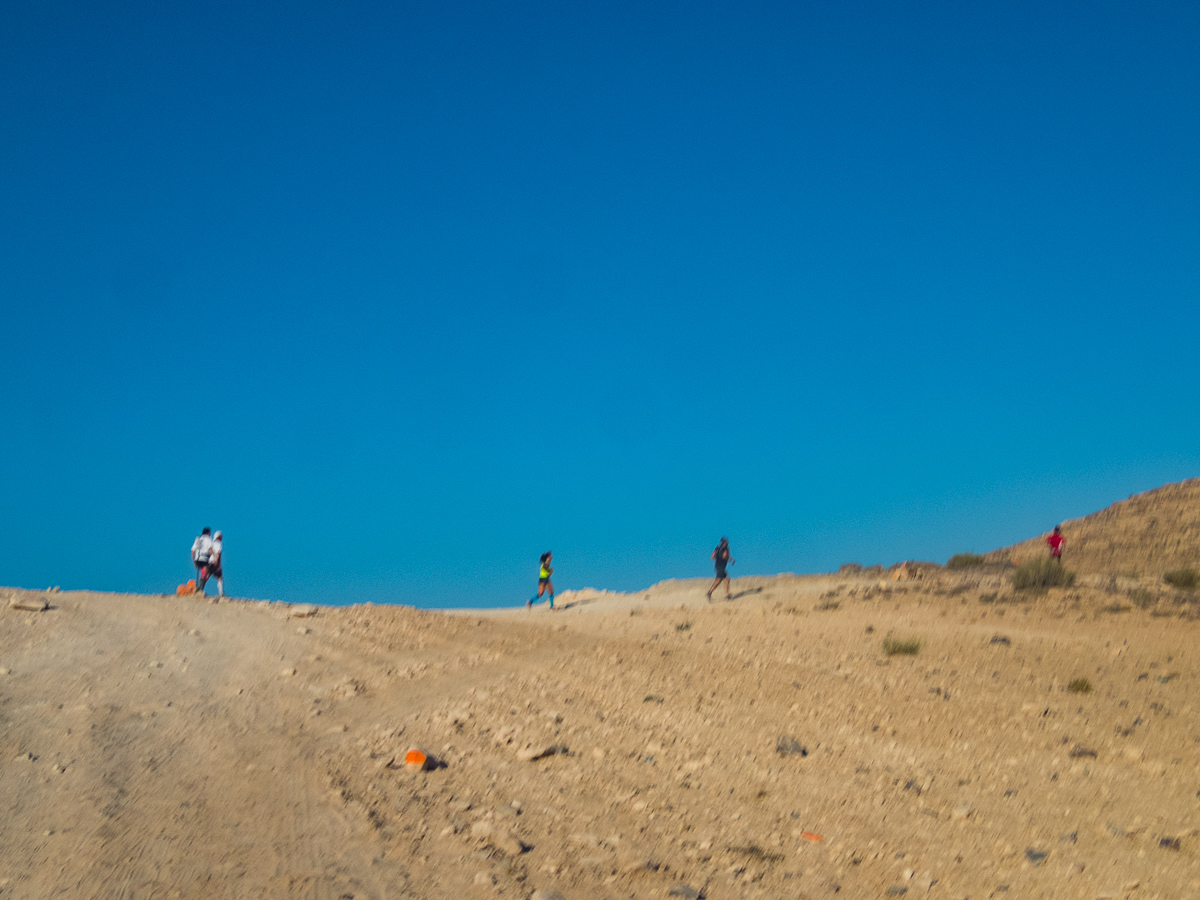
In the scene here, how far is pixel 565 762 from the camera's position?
399 inches

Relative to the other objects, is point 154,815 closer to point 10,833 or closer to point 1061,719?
point 10,833

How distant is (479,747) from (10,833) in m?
4.90

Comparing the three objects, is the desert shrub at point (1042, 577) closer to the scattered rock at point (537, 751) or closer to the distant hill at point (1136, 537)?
the distant hill at point (1136, 537)

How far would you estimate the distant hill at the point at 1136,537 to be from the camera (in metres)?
39.3

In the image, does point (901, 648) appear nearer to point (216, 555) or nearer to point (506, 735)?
point (506, 735)

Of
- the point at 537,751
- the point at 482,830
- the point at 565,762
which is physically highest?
the point at 537,751

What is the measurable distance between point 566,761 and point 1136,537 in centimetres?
4523

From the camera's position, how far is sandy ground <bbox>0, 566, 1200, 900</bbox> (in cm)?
723

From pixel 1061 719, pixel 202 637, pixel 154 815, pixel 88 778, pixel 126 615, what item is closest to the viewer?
pixel 154 815

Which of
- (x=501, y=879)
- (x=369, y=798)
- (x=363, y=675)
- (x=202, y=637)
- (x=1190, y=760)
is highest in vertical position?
(x=202, y=637)

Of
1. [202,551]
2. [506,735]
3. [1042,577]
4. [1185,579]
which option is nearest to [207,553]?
[202,551]

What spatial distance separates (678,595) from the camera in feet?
114

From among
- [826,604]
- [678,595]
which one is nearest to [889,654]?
[826,604]

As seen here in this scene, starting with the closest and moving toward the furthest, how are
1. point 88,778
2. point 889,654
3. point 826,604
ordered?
point 88,778
point 889,654
point 826,604
